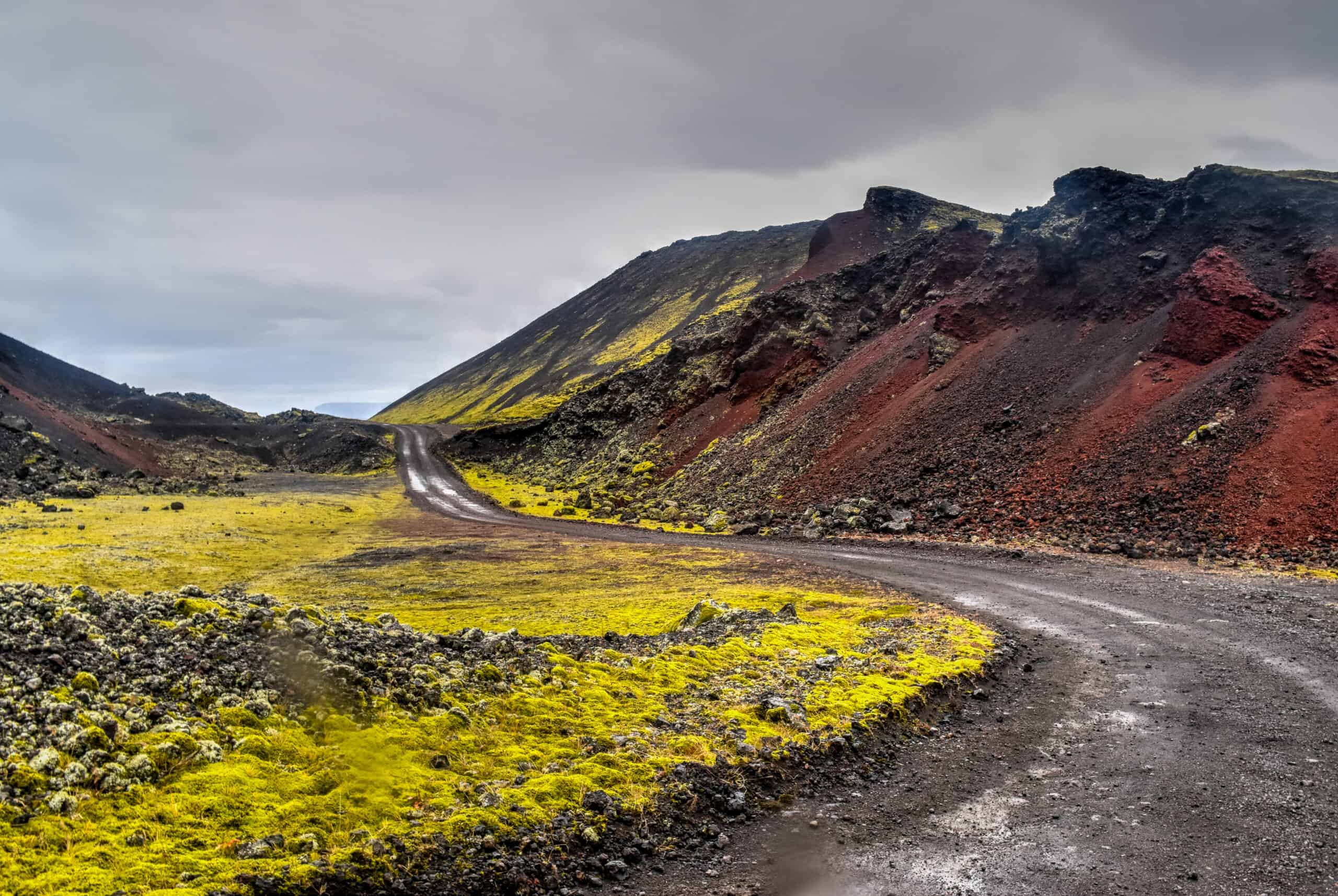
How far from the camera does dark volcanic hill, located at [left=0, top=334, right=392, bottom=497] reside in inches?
2301

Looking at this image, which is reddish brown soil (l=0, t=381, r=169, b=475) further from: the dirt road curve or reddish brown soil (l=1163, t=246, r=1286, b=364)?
reddish brown soil (l=1163, t=246, r=1286, b=364)

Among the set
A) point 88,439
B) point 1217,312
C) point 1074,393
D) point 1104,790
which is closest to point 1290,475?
point 1074,393

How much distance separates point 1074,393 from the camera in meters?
38.1

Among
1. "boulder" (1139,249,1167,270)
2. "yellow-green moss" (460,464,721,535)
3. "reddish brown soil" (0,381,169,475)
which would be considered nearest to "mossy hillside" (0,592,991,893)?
"yellow-green moss" (460,464,721,535)

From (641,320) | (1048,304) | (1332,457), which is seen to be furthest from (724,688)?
(641,320)

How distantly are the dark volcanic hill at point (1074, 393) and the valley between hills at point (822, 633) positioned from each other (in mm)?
256

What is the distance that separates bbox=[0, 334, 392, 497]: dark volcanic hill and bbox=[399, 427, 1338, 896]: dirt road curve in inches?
2428

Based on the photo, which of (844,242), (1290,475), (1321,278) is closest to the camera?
(1290,475)

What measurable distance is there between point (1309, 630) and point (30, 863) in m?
21.8

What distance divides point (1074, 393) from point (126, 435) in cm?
10601

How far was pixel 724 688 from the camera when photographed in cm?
1148

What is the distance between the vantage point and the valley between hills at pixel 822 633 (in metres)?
6.94

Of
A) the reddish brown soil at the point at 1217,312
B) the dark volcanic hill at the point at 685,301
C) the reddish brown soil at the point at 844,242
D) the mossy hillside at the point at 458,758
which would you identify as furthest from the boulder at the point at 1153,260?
the reddish brown soil at the point at 844,242

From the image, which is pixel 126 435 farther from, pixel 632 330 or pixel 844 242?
pixel 632 330
